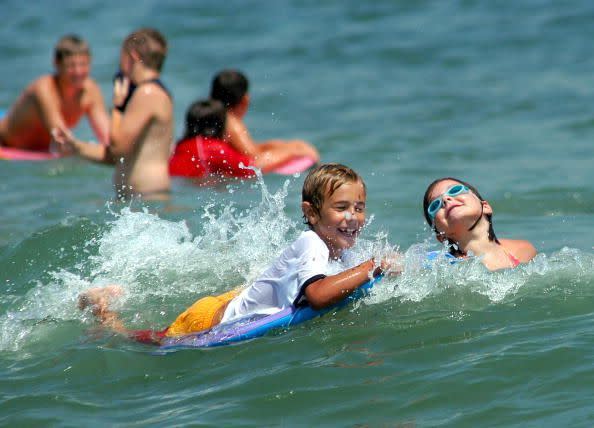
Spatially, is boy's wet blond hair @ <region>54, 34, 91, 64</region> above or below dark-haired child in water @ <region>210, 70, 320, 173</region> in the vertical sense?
above

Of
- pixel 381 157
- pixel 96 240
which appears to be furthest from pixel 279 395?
pixel 381 157

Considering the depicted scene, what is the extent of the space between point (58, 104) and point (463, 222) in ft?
20.8

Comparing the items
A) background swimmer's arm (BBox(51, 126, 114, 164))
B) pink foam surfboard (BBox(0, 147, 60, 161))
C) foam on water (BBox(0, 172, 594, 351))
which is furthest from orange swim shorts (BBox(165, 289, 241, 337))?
pink foam surfboard (BBox(0, 147, 60, 161))

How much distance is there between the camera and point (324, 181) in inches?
210

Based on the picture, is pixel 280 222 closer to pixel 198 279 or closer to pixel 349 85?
pixel 198 279

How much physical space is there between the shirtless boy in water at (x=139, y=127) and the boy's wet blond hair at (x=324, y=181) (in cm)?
333

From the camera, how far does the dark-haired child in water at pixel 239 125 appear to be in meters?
10.1

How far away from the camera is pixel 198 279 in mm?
6812

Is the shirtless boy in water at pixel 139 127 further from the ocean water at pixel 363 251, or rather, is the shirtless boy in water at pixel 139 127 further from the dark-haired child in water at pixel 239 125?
the dark-haired child in water at pixel 239 125

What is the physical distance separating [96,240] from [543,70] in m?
8.30

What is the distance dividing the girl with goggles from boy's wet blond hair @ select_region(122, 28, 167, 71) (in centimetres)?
341

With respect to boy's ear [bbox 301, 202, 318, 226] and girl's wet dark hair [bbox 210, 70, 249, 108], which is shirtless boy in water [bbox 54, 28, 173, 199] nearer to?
girl's wet dark hair [bbox 210, 70, 249, 108]

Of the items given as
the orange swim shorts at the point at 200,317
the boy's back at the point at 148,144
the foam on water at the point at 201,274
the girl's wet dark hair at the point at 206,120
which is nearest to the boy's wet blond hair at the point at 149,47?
the boy's back at the point at 148,144

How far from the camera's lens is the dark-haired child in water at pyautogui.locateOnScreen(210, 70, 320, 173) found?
397 inches
